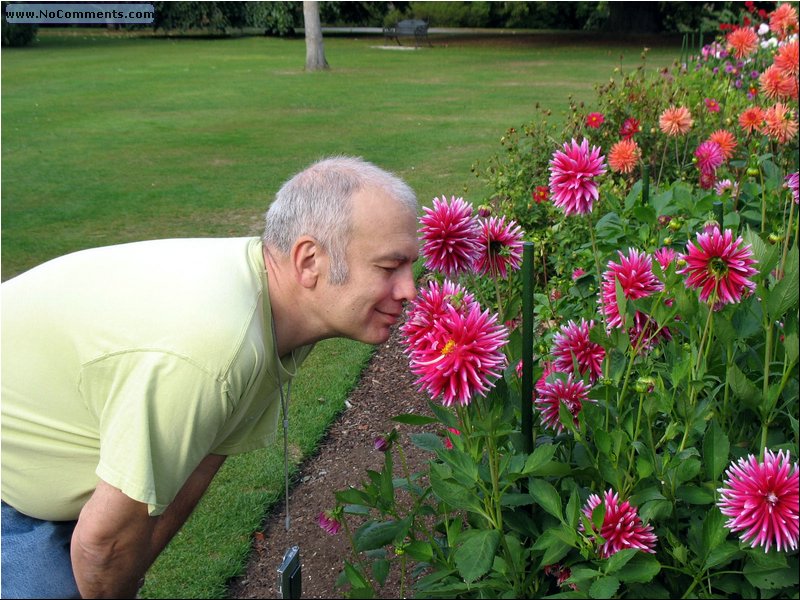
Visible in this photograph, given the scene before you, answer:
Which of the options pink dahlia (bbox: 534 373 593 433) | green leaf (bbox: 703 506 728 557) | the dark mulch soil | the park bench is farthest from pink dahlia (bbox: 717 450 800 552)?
the park bench

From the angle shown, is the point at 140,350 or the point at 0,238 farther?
the point at 0,238

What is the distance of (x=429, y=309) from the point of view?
5.16ft

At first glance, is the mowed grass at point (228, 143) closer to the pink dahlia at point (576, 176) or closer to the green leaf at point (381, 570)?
the green leaf at point (381, 570)

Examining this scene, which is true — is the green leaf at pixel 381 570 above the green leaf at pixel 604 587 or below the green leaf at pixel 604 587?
below

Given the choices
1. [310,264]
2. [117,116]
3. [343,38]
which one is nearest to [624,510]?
[310,264]

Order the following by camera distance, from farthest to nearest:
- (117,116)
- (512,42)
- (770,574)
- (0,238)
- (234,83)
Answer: (512,42), (234,83), (117,116), (0,238), (770,574)

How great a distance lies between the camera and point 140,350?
1794 mm

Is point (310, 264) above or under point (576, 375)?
above

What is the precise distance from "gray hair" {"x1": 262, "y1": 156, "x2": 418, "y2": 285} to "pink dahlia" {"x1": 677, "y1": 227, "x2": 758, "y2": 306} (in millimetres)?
682

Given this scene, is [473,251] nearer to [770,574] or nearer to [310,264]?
[310,264]

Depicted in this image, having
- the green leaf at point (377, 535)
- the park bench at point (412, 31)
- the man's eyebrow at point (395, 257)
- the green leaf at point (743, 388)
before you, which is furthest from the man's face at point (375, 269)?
the park bench at point (412, 31)

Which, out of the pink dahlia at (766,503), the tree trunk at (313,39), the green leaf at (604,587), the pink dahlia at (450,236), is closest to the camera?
the pink dahlia at (766,503)

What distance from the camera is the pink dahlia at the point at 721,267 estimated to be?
153 cm

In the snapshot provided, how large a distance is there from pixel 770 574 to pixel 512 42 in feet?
98.1
